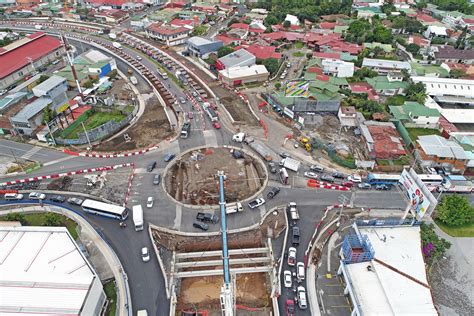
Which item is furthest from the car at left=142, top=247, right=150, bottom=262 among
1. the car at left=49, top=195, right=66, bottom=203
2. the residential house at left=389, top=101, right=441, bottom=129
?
the residential house at left=389, top=101, right=441, bottom=129

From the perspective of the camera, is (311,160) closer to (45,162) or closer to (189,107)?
(189,107)

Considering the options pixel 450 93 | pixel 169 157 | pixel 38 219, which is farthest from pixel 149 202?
pixel 450 93

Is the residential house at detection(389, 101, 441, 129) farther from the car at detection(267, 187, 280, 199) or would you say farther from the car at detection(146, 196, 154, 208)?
the car at detection(146, 196, 154, 208)

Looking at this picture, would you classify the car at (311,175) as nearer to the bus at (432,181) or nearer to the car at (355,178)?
the car at (355,178)

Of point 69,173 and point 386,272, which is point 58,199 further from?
point 386,272

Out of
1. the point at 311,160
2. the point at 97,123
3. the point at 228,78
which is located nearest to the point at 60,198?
the point at 97,123
